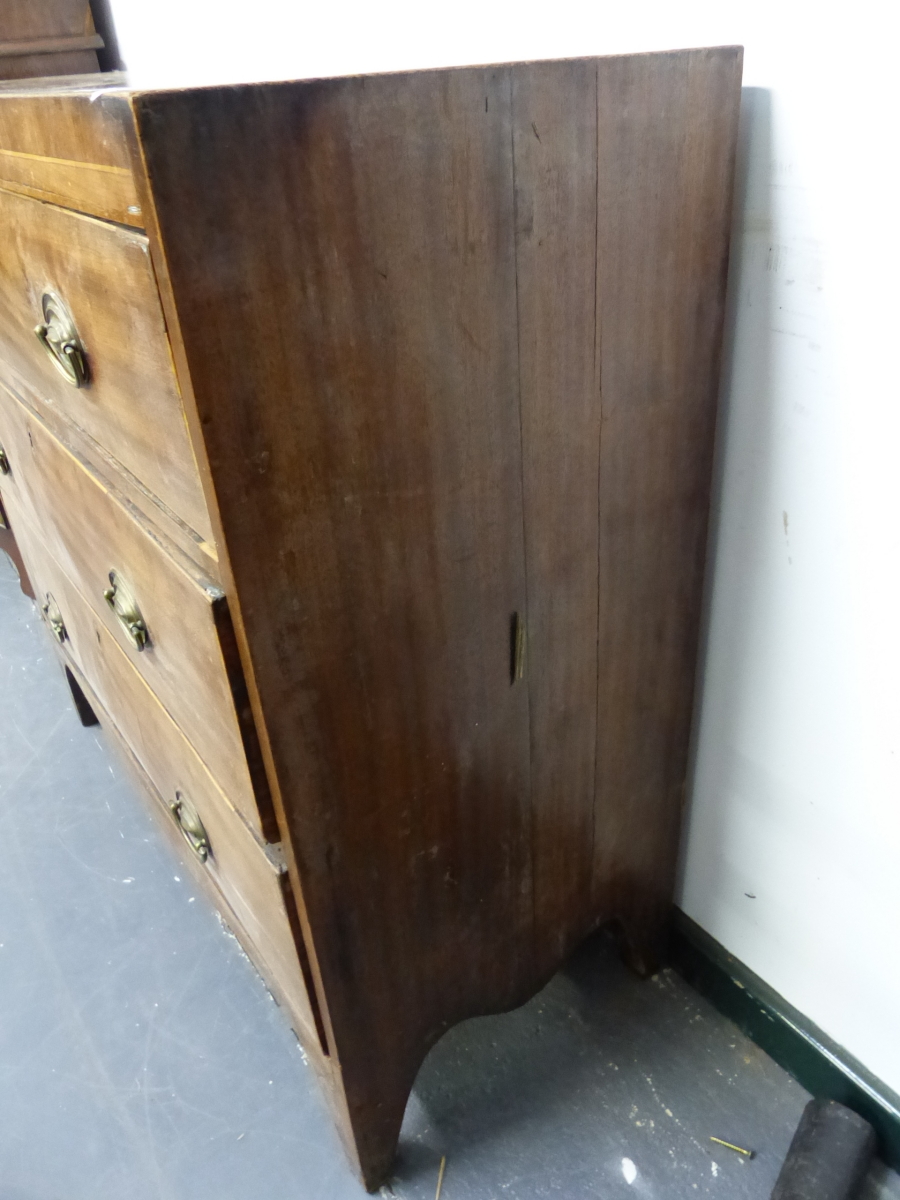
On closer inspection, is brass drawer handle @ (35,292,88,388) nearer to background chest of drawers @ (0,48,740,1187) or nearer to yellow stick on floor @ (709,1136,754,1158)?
background chest of drawers @ (0,48,740,1187)

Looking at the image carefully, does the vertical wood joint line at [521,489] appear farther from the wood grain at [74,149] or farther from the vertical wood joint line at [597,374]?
the wood grain at [74,149]

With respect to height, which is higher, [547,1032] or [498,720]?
[498,720]

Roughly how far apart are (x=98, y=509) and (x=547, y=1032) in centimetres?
86

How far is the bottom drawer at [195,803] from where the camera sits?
84cm

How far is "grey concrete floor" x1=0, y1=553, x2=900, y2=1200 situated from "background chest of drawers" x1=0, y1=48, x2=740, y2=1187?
14 centimetres

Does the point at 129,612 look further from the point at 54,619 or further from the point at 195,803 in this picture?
the point at 54,619

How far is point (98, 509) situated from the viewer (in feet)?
2.85

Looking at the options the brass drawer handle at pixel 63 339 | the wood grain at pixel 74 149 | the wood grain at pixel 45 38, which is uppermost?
the wood grain at pixel 45 38

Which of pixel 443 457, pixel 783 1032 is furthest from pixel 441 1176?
pixel 443 457

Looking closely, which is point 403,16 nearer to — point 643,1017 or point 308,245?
point 308,245

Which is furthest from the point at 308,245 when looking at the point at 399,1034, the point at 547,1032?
the point at 547,1032

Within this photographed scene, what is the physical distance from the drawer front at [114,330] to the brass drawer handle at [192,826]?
455mm

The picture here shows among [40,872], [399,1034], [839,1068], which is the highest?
[399,1034]

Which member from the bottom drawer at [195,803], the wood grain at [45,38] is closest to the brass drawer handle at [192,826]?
the bottom drawer at [195,803]
